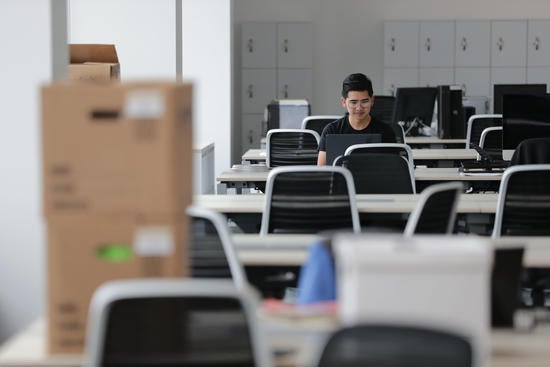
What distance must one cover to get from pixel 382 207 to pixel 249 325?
305 centimetres

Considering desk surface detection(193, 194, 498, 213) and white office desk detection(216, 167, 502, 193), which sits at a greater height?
desk surface detection(193, 194, 498, 213)

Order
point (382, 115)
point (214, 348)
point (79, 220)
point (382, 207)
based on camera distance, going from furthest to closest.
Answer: point (382, 115), point (382, 207), point (79, 220), point (214, 348)

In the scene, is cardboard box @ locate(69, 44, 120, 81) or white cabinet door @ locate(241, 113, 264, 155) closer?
cardboard box @ locate(69, 44, 120, 81)

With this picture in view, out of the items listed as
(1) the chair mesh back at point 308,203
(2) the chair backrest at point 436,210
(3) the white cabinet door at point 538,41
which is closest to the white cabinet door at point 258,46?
(3) the white cabinet door at point 538,41

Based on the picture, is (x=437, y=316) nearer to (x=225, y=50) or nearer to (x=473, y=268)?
(x=473, y=268)

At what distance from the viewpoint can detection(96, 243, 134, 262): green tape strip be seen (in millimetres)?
2701

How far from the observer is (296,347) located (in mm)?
2625

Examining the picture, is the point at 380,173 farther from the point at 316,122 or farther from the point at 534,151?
the point at 316,122

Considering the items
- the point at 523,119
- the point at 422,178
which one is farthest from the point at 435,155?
the point at 422,178

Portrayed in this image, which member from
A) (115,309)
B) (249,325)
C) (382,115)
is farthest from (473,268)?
(382,115)

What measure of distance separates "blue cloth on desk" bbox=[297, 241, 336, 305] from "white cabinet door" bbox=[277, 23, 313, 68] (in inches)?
486

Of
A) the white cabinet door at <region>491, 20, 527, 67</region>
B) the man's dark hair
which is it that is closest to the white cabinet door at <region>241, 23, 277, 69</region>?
the white cabinet door at <region>491, 20, 527, 67</region>

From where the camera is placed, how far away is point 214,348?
96.7 inches

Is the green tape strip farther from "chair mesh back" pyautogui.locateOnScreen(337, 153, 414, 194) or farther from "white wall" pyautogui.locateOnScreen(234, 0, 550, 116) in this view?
"white wall" pyautogui.locateOnScreen(234, 0, 550, 116)
